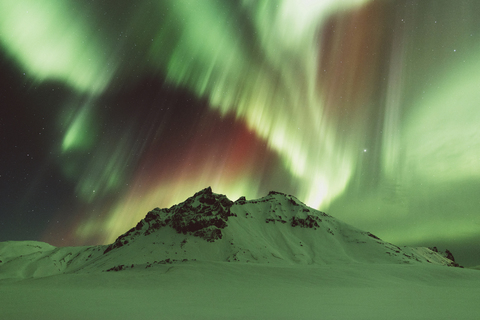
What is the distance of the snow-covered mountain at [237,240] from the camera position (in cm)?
11338

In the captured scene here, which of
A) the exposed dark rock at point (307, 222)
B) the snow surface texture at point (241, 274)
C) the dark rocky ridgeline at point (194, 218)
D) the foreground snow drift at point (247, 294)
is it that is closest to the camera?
the foreground snow drift at point (247, 294)

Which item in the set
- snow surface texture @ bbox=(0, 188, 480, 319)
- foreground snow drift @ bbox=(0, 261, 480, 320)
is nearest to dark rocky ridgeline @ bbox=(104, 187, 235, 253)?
snow surface texture @ bbox=(0, 188, 480, 319)

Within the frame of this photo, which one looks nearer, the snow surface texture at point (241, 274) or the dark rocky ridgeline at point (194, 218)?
the snow surface texture at point (241, 274)

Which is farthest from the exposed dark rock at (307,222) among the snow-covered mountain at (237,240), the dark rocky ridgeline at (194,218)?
the dark rocky ridgeline at (194,218)

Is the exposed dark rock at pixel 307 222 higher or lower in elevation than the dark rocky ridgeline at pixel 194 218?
higher

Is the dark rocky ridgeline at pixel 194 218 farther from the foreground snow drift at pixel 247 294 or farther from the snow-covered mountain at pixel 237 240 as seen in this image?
the foreground snow drift at pixel 247 294

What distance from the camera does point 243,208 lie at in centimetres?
17338

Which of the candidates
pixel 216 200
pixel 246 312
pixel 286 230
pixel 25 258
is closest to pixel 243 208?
pixel 216 200

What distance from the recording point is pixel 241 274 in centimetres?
4484

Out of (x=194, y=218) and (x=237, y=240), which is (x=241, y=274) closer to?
(x=237, y=240)

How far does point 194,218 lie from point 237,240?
2939 cm

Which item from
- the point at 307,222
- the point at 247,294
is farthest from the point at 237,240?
the point at 247,294

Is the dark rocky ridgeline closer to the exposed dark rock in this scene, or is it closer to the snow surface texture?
the snow surface texture

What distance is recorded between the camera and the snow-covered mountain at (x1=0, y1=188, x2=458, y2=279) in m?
113
